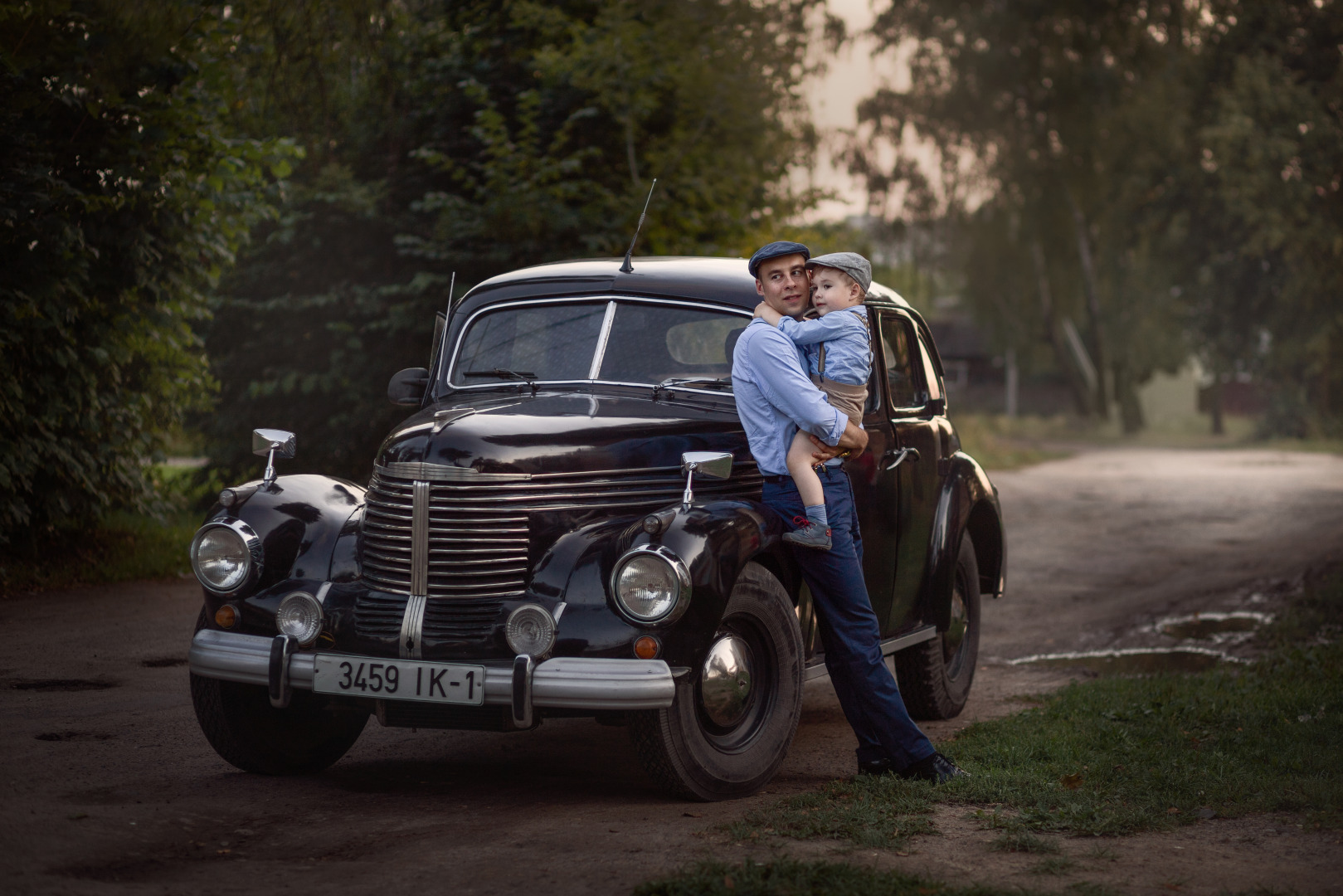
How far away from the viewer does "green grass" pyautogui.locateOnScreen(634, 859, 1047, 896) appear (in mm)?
4094

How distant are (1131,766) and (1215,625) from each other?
4.89m

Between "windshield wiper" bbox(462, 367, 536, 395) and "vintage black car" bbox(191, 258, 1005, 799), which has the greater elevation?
"windshield wiper" bbox(462, 367, 536, 395)

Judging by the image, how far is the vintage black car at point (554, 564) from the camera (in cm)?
498

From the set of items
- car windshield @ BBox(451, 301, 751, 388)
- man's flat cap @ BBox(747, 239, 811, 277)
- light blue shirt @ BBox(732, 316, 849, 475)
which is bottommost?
light blue shirt @ BBox(732, 316, 849, 475)

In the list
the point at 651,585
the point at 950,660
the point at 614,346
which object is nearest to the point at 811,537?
the point at 651,585

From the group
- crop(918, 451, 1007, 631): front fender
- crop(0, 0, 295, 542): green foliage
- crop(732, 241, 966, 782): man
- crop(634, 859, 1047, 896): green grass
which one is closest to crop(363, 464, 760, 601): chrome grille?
crop(732, 241, 966, 782): man

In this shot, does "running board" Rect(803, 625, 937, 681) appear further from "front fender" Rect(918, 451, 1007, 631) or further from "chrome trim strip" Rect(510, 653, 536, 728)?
"chrome trim strip" Rect(510, 653, 536, 728)

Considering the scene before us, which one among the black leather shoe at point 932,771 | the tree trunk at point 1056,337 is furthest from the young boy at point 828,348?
the tree trunk at point 1056,337

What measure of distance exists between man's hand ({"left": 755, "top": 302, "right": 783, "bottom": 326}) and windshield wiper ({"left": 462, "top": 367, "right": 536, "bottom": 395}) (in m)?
1.09

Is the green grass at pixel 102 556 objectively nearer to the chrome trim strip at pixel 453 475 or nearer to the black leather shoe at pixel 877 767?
the chrome trim strip at pixel 453 475

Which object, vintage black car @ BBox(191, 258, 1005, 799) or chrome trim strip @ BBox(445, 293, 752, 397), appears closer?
vintage black car @ BBox(191, 258, 1005, 799)

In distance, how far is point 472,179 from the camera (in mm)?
12320

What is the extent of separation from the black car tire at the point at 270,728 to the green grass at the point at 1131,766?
6.25ft

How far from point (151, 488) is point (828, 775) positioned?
267 inches
